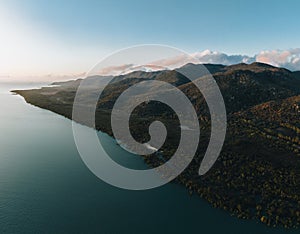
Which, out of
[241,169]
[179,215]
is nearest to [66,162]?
[179,215]

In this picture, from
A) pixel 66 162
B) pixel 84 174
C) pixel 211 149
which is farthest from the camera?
pixel 211 149

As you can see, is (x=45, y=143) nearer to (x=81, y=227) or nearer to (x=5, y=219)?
(x=5, y=219)

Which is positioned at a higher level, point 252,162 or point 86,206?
point 252,162

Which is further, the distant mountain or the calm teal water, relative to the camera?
the distant mountain

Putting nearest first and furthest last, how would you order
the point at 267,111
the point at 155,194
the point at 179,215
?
the point at 179,215
the point at 155,194
the point at 267,111

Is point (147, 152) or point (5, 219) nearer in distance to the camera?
point (5, 219)

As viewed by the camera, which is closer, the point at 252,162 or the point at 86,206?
the point at 86,206

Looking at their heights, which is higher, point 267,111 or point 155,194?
point 267,111

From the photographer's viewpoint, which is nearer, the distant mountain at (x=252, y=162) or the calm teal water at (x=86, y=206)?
the calm teal water at (x=86, y=206)
